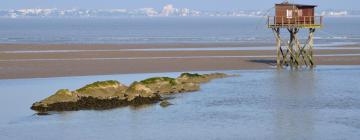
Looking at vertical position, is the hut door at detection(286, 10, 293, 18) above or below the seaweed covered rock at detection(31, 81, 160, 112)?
above

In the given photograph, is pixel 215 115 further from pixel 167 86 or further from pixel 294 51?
pixel 294 51

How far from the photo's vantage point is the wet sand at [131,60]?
45.3m

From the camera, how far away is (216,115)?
28703 mm

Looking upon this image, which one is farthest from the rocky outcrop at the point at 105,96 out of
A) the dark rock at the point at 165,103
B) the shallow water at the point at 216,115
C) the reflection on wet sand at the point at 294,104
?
the reflection on wet sand at the point at 294,104

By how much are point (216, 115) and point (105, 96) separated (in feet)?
17.1

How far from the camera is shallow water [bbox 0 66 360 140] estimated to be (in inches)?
987

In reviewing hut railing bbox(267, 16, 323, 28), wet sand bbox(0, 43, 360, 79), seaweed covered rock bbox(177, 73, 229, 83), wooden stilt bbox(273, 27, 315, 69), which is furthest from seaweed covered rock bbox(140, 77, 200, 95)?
wooden stilt bbox(273, 27, 315, 69)

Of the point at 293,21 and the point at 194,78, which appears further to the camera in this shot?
the point at 293,21

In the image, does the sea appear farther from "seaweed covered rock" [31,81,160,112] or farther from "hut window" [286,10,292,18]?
"hut window" [286,10,292,18]

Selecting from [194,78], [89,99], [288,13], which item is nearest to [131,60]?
[288,13]

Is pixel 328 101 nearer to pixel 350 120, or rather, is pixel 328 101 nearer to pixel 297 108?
pixel 297 108

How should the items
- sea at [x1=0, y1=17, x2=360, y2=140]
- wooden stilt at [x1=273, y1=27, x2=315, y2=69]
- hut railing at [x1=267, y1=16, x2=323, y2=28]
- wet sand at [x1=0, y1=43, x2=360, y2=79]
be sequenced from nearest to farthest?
sea at [x1=0, y1=17, x2=360, y2=140]
wet sand at [x1=0, y1=43, x2=360, y2=79]
hut railing at [x1=267, y1=16, x2=323, y2=28]
wooden stilt at [x1=273, y1=27, x2=315, y2=69]

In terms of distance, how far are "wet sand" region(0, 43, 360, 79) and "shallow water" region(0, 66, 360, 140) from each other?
21.4ft

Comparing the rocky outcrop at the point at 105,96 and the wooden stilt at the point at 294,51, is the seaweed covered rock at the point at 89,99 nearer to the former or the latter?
the rocky outcrop at the point at 105,96
